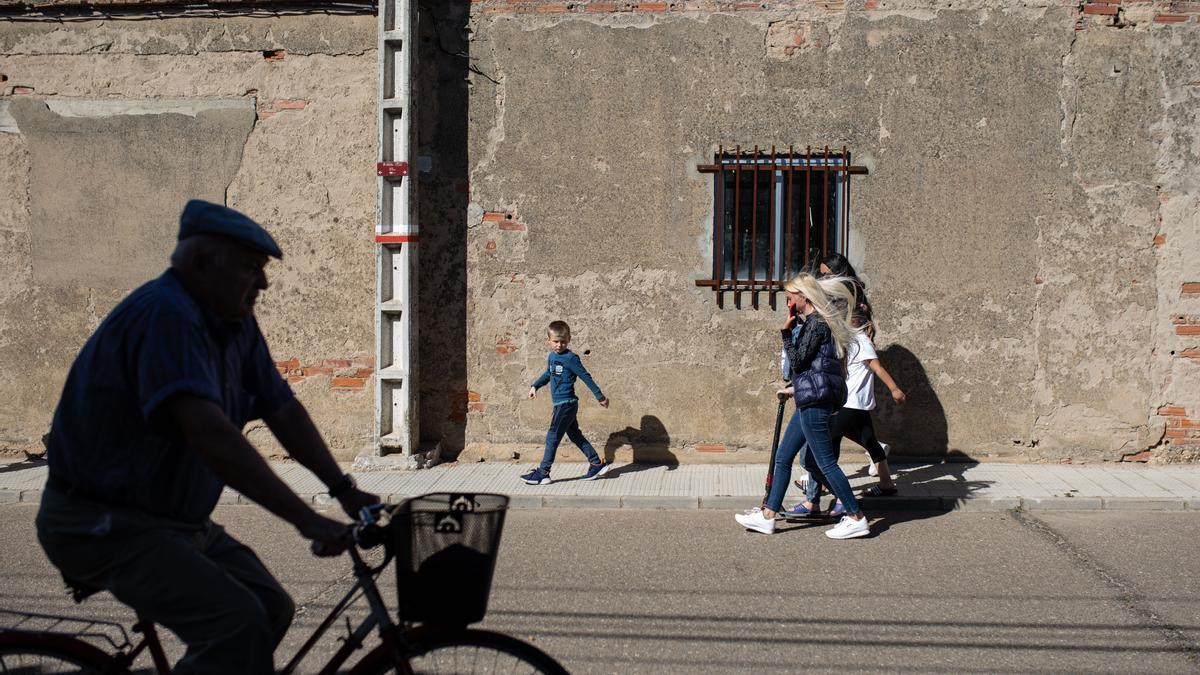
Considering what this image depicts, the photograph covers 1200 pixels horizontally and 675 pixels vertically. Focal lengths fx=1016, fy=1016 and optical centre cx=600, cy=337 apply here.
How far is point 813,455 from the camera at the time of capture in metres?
7.10

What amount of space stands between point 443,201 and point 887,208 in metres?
Answer: 4.12

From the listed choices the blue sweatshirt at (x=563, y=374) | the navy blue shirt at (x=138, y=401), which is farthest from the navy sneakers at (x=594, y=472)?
the navy blue shirt at (x=138, y=401)

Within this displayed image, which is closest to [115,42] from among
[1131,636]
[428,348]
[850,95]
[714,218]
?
[428,348]

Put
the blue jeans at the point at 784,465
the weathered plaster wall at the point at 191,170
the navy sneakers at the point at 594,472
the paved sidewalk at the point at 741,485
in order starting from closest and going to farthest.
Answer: the blue jeans at the point at 784,465, the paved sidewalk at the point at 741,485, the navy sneakers at the point at 594,472, the weathered plaster wall at the point at 191,170

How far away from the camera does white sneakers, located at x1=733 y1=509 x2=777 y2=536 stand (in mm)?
7086

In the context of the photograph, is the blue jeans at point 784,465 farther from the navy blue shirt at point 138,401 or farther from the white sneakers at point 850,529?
the navy blue shirt at point 138,401

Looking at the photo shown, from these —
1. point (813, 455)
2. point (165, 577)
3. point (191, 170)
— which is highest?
point (191, 170)

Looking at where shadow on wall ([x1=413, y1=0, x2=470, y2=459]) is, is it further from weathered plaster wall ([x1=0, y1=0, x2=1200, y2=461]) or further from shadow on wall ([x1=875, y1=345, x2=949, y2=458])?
shadow on wall ([x1=875, y1=345, x2=949, y2=458])

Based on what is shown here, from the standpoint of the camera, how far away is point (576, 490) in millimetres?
8422

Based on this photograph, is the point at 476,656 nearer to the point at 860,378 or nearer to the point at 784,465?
the point at 784,465

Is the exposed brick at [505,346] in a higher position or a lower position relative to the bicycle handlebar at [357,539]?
higher

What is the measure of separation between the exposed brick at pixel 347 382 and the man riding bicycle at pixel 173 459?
6901 millimetres

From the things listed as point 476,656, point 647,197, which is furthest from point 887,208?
point 476,656

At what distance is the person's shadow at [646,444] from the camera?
9.55 m
